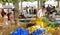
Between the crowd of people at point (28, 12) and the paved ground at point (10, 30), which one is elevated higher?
the crowd of people at point (28, 12)

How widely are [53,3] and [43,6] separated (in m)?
0.12

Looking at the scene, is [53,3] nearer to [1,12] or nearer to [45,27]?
[45,27]

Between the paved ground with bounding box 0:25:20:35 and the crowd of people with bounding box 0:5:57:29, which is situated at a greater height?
the crowd of people with bounding box 0:5:57:29

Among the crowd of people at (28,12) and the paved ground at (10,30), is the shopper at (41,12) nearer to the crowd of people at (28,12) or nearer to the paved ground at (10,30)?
the crowd of people at (28,12)

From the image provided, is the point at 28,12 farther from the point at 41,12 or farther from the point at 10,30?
the point at 10,30

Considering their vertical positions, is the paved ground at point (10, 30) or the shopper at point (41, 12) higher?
the shopper at point (41, 12)

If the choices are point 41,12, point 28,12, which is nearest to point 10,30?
point 28,12

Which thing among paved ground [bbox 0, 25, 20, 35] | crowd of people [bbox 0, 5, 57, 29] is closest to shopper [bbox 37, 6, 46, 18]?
crowd of people [bbox 0, 5, 57, 29]

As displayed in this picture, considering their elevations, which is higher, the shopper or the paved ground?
the shopper

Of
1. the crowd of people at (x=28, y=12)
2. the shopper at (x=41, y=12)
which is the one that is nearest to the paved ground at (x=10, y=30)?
the crowd of people at (x=28, y=12)

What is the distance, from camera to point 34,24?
2148mm

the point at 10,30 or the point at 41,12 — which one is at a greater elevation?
the point at 41,12

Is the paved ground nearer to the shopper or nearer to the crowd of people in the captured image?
the crowd of people

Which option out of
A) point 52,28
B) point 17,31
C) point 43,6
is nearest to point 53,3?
point 43,6
